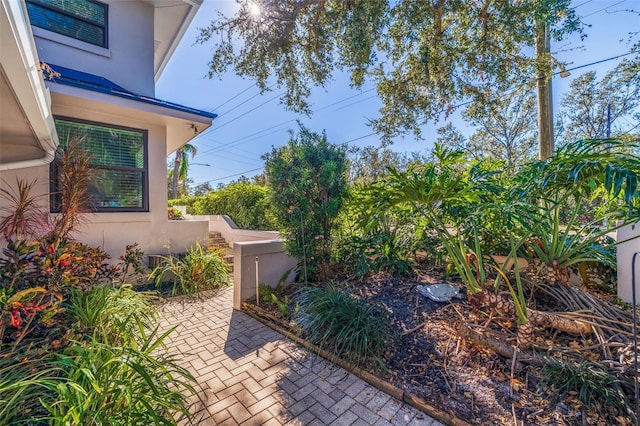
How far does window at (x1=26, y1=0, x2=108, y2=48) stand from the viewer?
17.6 ft

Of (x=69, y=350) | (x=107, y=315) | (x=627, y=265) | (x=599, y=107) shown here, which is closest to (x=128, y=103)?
(x=107, y=315)

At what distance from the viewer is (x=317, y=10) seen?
6293 mm

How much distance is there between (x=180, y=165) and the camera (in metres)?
22.8

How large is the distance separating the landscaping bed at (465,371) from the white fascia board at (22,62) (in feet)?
12.3

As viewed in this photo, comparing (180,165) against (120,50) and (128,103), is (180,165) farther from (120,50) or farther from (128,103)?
(128,103)

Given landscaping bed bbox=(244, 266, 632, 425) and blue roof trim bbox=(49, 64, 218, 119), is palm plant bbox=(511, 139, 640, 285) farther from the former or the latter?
blue roof trim bbox=(49, 64, 218, 119)

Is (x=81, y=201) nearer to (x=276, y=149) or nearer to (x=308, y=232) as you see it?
(x=276, y=149)

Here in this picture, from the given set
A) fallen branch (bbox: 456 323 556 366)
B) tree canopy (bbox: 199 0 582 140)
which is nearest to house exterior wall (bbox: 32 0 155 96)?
tree canopy (bbox: 199 0 582 140)

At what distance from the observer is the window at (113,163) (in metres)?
5.18

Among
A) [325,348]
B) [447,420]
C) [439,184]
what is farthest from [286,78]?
[447,420]

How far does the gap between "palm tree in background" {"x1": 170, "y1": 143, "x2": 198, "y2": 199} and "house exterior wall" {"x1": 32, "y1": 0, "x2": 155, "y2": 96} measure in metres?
15.8

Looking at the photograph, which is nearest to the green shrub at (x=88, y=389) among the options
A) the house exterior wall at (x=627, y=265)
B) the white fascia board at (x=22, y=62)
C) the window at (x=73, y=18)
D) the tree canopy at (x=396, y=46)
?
the white fascia board at (x=22, y=62)

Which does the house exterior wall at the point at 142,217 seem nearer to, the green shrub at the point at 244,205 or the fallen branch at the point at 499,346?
the green shrub at the point at 244,205

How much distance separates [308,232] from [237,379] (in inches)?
105
